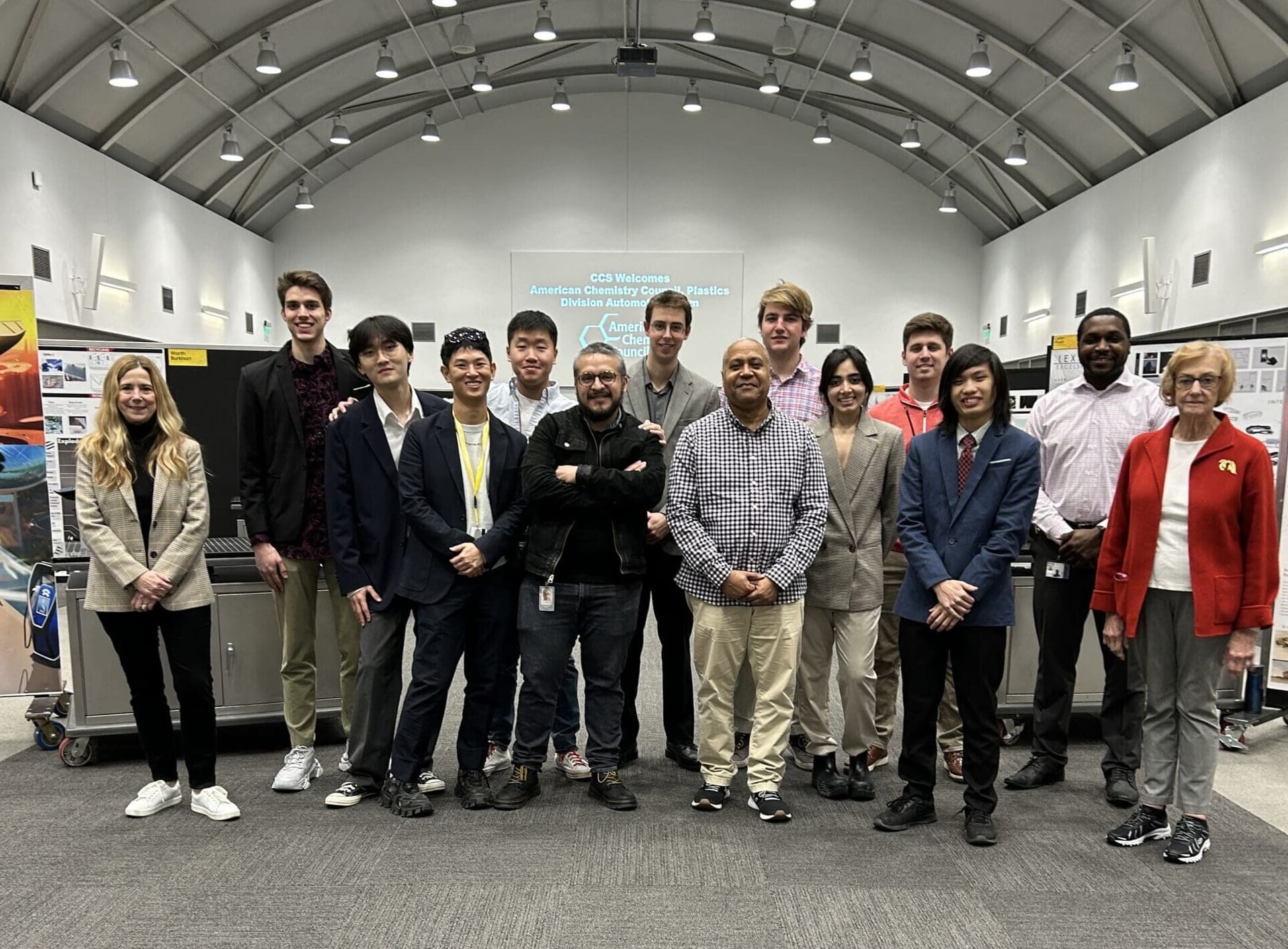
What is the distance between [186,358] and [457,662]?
212 cm

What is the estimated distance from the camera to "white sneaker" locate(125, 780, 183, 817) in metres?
3.07

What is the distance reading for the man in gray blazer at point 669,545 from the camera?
3.36m

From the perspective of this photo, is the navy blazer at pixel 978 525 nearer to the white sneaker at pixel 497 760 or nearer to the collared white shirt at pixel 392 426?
the white sneaker at pixel 497 760

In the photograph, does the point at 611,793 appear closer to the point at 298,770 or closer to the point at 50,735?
the point at 298,770

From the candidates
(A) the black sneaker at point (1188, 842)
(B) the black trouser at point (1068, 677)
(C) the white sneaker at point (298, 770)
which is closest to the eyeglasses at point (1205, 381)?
(B) the black trouser at point (1068, 677)

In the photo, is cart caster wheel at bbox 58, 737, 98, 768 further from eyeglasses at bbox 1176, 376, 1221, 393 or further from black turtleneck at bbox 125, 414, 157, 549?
eyeglasses at bbox 1176, 376, 1221, 393

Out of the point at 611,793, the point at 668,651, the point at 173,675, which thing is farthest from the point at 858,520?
the point at 173,675

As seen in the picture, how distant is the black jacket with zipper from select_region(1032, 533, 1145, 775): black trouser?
1.54m

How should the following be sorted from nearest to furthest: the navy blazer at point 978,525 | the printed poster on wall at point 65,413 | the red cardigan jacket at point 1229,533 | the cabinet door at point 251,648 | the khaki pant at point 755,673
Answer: the red cardigan jacket at point 1229,533, the navy blazer at point 978,525, the khaki pant at point 755,673, the cabinet door at point 251,648, the printed poster on wall at point 65,413

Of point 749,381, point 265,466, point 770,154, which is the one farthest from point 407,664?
point 770,154

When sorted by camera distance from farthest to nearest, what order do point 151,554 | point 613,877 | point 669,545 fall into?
point 669,545
point 151,554
point 613,877

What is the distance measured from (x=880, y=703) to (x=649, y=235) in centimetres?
1173

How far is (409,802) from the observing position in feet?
10.1

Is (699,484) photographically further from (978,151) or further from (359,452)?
(978,151)
